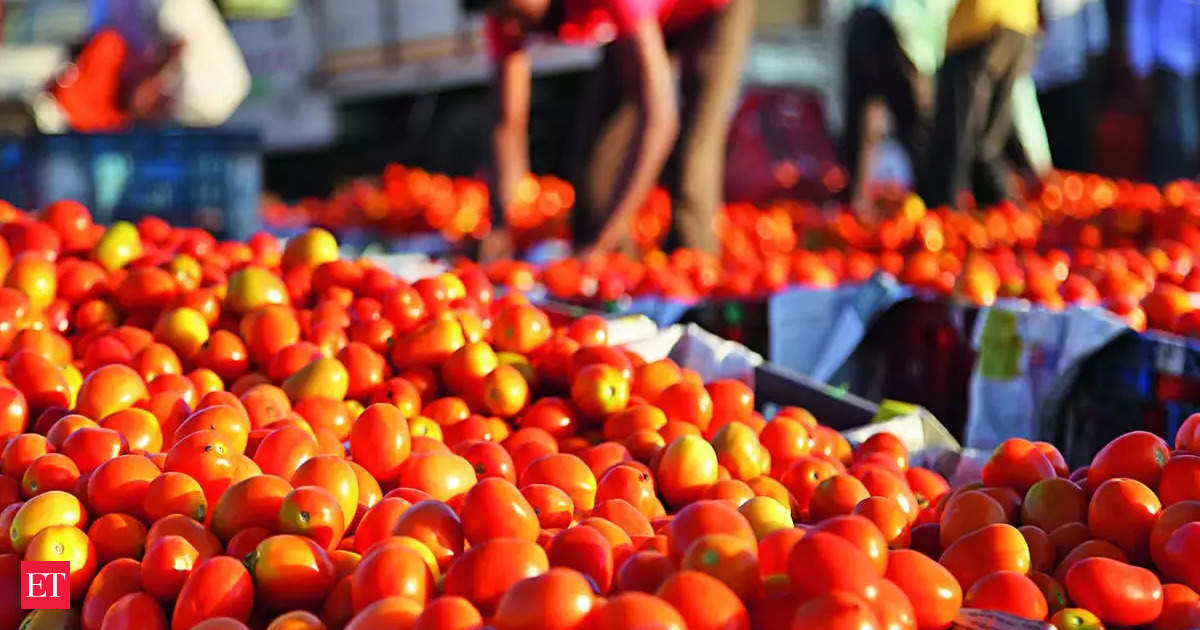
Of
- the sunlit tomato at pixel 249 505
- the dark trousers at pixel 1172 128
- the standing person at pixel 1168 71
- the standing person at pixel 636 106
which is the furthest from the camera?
the dark trousers at pixel 1172 128

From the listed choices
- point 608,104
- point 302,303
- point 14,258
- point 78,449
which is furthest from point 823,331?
point 78,449

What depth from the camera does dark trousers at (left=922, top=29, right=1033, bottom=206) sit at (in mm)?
5797

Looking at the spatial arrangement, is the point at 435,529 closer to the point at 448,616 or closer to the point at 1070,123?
the point at 448,616

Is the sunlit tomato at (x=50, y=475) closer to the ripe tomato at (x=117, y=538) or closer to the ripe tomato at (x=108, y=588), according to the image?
the ripe tomato at (x=117, y=538)

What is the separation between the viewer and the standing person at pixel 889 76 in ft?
21.4

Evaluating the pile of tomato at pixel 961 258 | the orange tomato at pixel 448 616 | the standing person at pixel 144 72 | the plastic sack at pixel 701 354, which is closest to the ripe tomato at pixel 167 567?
the orange tomato at pixel 448 616

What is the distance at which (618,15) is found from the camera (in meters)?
4.00

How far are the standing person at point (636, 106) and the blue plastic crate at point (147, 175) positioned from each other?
999mm

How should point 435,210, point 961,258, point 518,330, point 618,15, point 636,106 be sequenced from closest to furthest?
point 518,330 < point 618,15 < point 636,106 < point 961,258 < point 435,210

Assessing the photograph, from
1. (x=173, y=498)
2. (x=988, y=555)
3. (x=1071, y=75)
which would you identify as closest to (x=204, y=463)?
(x=173, y=498)

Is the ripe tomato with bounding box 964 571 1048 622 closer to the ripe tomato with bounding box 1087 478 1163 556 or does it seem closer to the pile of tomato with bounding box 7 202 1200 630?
the pile of tomato with bounding box 7 202 1200 630

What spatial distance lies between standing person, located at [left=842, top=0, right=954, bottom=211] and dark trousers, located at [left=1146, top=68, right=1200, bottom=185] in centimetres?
186

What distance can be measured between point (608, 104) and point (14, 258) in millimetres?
2700

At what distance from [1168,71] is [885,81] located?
239cm
